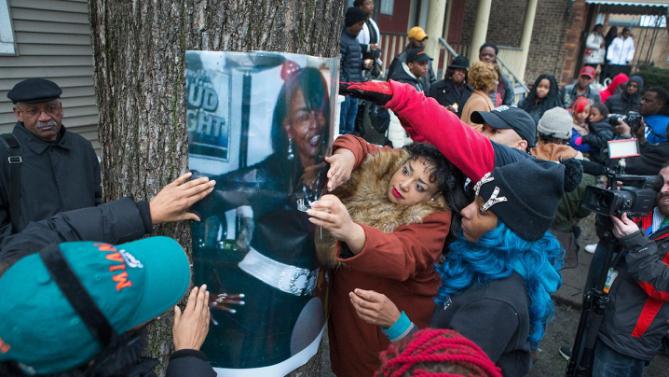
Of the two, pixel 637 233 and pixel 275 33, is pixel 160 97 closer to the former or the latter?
pixel 275 33

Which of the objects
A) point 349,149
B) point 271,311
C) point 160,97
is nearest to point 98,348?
point 271,311

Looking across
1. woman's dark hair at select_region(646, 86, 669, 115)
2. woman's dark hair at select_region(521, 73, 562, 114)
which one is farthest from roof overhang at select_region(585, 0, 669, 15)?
woman's dark hair at select_region(646, 86, 669, 115)

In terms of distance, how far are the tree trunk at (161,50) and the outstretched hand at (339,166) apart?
33cm

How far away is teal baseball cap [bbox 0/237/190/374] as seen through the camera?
788 millimetres

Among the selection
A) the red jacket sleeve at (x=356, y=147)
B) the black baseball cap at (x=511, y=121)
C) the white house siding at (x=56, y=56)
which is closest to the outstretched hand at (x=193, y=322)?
the red jacket sleeve at (x=356, y=147)

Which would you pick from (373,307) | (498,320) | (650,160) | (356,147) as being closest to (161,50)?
(356,147)

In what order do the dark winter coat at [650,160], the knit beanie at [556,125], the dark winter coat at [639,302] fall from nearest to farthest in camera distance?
1. the dark winter coat at [639,302]
2. the knit beanie at [556,125]
3. the dark winter coat at [650,160]

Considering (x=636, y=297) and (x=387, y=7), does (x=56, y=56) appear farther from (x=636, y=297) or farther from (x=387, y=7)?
(x=387, y=7)

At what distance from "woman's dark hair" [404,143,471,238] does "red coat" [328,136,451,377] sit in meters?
0.08

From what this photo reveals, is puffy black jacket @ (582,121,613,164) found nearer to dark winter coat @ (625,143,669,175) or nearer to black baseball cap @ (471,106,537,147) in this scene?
dark winter coat @ (625,143,669,175)

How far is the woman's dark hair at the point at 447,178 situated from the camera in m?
A: 1.59

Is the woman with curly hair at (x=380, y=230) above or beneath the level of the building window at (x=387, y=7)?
beneath

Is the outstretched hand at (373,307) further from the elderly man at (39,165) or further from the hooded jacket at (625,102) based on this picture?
the hooded jacket at (625,102)

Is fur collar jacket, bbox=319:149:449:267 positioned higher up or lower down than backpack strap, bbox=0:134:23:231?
higher up
